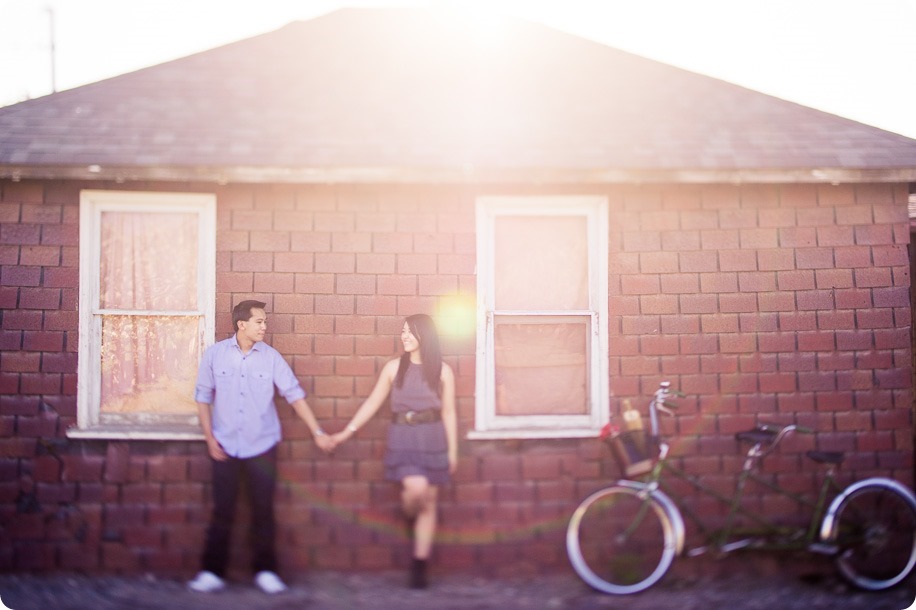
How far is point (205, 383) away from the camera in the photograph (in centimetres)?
530

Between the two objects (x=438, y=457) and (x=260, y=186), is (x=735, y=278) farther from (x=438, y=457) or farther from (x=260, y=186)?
(x=260, y=186)

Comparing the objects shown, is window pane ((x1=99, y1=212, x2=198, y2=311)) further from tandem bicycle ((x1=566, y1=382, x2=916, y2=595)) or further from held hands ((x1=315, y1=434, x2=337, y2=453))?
tandem bicycle ((x1=566, y1=382, x2=916, y2=595))

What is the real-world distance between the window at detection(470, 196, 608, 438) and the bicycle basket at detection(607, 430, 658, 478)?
50 cm

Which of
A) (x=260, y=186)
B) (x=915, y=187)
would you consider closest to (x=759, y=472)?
(x=915, y=187)

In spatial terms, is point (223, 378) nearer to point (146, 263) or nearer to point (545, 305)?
point (146, 263)

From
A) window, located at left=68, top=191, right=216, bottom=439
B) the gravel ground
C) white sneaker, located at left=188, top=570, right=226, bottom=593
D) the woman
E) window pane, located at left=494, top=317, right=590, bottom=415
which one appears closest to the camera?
the gravel ground

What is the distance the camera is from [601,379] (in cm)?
580

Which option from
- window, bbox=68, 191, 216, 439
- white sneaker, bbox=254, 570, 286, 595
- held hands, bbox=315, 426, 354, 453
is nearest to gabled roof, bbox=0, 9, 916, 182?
window, bbox=68, 191, 216, 439

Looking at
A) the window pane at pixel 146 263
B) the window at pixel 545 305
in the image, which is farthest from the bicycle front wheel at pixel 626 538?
the window pane at pixel 146 263

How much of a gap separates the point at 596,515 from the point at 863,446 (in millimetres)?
2275

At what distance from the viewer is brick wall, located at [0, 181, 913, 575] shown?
5625 millimetres

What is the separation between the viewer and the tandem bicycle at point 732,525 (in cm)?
523

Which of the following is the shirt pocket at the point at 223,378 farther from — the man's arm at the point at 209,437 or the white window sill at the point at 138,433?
the white window sill at the point at 138,433

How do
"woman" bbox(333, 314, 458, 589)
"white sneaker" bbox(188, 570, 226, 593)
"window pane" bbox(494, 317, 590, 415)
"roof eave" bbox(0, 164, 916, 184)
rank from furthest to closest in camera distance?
"window pane" bbox(494, 317, 590, 415) → "roof eave" bbox(0, 164, 916, 184) → "white sneaker" bbox(188, 570, 226, 593) → "woman" bbox(333, 314, 458, 589)
